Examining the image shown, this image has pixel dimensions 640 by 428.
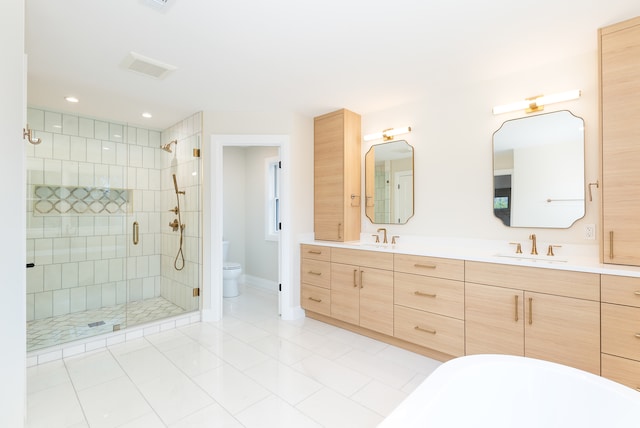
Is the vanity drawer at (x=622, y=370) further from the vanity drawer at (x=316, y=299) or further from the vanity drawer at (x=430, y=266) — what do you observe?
the vanity drawer at (x=316, y=299)

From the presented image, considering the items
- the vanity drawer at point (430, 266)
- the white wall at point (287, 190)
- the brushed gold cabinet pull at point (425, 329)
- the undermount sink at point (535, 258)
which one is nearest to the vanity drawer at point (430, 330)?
the brushed gold cabinet pull at point (425, 329)

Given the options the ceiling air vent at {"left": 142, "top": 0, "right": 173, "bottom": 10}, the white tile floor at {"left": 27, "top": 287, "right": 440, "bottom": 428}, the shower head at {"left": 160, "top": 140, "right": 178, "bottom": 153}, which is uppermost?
the ceiling air vent at {"left": 142, "top": 0, "right": 173, "bottom": 10}

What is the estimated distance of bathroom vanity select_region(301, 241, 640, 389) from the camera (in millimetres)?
1682

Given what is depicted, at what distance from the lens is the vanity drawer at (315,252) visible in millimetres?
3213

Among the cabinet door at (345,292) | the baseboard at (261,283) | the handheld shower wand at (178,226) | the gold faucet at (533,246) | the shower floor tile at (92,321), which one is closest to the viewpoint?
the gold faucet at (533,246)

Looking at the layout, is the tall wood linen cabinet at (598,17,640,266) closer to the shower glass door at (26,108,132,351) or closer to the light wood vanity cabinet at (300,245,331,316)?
the light wood vanity cabinet at (300,245,331,316)

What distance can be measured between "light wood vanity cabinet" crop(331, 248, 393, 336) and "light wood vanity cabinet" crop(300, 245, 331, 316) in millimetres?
75

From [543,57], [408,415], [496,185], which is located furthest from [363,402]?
[543,57]

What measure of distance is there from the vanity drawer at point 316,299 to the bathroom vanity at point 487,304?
0.02 meters

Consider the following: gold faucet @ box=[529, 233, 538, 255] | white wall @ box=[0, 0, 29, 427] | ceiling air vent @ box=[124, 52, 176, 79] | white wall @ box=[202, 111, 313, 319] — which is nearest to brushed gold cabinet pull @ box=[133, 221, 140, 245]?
white wall @ box=[202, 111, 313, 319]

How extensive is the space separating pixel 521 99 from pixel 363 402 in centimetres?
269

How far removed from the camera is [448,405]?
1.09 metres

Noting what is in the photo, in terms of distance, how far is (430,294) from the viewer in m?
2.43

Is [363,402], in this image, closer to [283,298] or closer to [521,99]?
[283,298]
